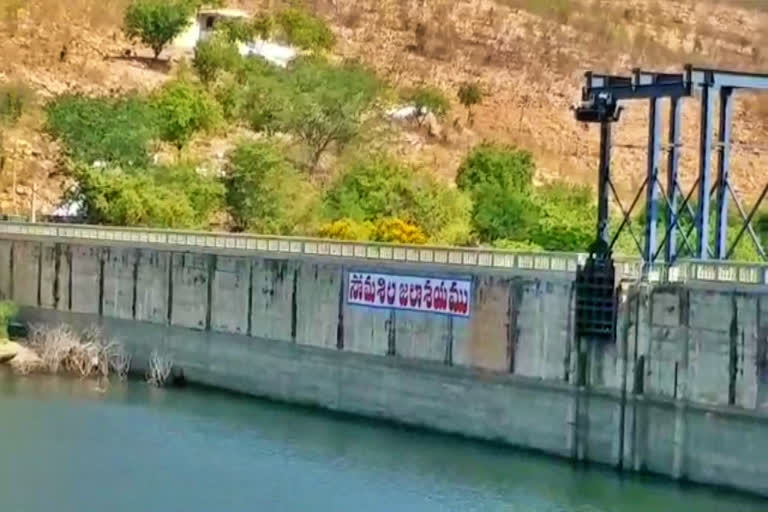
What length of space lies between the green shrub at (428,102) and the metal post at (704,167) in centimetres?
7259

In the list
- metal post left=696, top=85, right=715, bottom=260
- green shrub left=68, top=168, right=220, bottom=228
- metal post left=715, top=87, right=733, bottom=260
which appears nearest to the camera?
metal post left=696, top=85, right=715, bottom=260

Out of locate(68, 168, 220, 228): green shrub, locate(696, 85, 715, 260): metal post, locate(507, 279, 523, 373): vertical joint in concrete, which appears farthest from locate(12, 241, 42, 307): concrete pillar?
locate(696, 85, 715, 260): metal post

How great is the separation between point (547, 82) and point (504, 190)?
162 ft

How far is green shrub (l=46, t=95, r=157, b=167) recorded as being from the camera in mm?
84750

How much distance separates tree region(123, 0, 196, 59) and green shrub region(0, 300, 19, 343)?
164 ft

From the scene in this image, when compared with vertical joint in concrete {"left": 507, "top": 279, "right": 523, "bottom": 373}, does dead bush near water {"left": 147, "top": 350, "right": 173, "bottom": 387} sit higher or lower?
lower

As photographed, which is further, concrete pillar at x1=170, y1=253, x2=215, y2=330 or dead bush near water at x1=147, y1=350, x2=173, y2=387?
concrete pillar at x1=170, y1=253, x2=215, y2=330

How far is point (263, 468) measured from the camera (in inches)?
1826

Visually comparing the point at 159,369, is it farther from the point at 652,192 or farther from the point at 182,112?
the point at 182,112

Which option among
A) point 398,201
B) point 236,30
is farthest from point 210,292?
point 236,30

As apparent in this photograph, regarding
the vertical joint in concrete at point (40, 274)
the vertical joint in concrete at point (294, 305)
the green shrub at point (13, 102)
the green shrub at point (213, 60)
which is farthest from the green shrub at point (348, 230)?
the green shrub at point (213, 60)

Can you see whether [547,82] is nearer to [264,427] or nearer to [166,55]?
[166,55]

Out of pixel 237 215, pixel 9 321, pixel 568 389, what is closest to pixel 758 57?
pixel 237 215

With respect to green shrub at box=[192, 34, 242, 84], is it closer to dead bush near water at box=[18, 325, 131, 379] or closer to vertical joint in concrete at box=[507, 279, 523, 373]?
dead bush near water at box=[18, 325, 131, 379]
